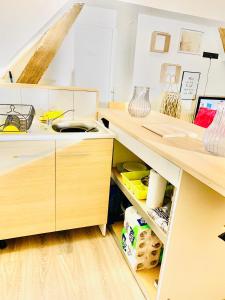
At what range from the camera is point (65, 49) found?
70.9 inches

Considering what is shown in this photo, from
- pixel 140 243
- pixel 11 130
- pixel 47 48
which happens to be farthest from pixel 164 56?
pixel 140 243

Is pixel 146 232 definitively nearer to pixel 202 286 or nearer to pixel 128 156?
pixel 202 286

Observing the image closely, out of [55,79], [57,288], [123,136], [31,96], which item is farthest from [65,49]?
[57,288]

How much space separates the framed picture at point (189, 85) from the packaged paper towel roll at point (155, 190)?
1.64m

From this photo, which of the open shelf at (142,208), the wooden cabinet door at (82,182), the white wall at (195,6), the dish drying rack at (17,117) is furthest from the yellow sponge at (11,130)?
the white wall at (195,6)

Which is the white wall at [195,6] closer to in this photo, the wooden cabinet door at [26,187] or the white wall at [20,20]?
the white wall at [20,20]

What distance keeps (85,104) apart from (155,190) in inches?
38.1

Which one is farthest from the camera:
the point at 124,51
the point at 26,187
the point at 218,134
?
the point at 124,51

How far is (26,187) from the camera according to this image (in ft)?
4.47

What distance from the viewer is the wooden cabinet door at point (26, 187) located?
1.30 m

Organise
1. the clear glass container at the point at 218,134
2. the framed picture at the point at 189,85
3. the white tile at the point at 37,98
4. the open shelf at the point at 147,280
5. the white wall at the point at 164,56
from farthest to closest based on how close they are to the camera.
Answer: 1. the framed picture at the point at 189,85
2. the white wall at the point at 164,56
3. the white tile at the point at 37,98
4. the open shelf at the point at 147,280
5. the clear glass container at the point at 218,134

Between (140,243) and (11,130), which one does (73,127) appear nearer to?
(11,130)

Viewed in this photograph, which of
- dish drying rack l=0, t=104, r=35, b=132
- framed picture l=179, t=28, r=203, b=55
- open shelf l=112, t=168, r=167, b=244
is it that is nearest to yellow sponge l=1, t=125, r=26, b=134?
dish drying rack l=0, t=104, r=35, b=132

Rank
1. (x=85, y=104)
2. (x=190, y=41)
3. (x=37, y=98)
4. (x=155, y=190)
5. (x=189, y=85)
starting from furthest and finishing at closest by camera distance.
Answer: (x=189, y=85)
(x=190, y=41)
(x=85, y=104)
(x=37, y=98)
(x=155, y=190)
